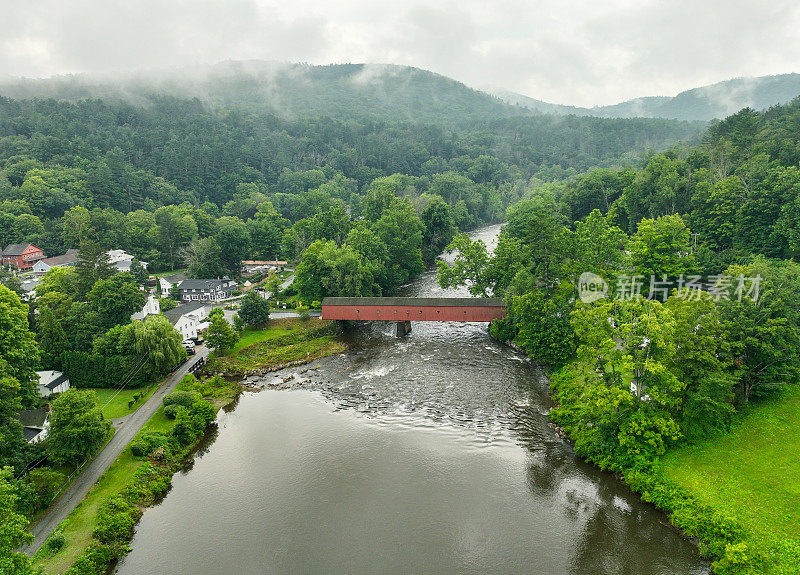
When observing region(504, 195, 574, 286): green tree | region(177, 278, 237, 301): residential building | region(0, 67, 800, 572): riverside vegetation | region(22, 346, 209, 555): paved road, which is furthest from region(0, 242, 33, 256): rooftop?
region(504, 195, 574, 286): green tree

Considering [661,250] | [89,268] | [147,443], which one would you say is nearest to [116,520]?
[147,443]

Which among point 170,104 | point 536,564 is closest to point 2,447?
point 536,564

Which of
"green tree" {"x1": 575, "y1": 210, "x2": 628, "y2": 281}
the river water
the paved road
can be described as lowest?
the river water

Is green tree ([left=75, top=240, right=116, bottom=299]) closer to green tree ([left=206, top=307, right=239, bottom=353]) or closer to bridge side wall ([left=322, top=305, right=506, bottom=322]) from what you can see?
green tree ([left=206, top=307, right=239, bottom=353])

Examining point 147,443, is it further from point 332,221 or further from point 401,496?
point 332,221

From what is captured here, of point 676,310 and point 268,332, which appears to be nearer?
point 676,310

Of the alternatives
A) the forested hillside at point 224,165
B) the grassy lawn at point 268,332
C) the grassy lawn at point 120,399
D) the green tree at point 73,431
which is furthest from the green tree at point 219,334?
the forested hillside at point 224,165
